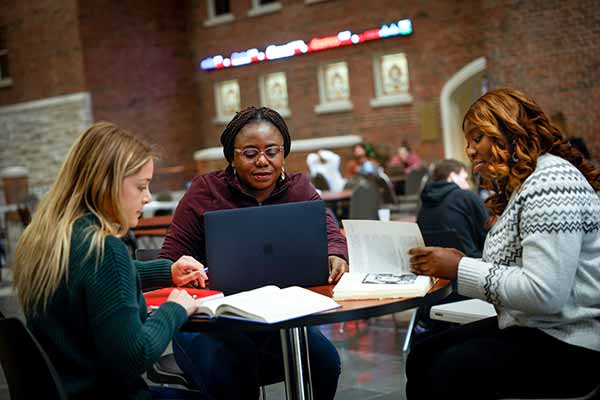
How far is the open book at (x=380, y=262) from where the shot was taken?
2400 millimetres

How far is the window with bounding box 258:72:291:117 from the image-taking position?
20141 mm

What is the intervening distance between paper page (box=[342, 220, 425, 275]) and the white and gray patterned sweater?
0.23 metres

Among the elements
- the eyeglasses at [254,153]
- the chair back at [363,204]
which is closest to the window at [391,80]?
the chair back at [363,204]

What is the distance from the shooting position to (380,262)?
102 inches

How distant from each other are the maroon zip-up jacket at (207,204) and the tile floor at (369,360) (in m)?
0.88

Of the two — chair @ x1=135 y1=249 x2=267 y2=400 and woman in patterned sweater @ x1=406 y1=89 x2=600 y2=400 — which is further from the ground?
woman in patterned sweater @ x1=406 y1=89 x2=600 y2=400

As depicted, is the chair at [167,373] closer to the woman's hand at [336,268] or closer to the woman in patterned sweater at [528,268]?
the woman's hand at [336,268]

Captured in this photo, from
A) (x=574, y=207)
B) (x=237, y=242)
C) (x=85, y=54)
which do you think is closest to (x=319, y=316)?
(x=237, y=242)

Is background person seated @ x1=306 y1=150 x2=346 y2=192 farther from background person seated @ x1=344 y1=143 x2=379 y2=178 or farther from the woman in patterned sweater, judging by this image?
the woman in patterned sweater

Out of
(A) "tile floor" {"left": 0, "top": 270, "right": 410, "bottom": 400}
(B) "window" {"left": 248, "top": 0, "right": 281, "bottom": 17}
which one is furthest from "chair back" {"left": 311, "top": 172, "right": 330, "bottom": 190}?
(B) "window" {"left": 248, "top": 0, "right": 281, "bottom": 17}

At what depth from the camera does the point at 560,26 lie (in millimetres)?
12336

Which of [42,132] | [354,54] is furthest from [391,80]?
[42,132]

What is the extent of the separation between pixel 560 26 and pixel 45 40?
1318cm

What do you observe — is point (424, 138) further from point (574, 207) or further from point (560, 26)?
point (574, 207)
